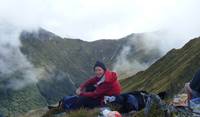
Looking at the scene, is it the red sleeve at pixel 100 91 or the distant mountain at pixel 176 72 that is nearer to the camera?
the red sleeve at pixel 100 91

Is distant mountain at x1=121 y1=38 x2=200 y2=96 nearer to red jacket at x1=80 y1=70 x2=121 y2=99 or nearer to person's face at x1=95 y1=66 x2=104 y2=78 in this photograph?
red jacket at x1=80 y1=70 x2=121 y2=99

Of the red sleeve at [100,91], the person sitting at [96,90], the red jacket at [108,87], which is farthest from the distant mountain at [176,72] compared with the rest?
the red jacket at [108,87]

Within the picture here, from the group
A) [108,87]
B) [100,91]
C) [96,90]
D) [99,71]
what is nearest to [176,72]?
[96,90]

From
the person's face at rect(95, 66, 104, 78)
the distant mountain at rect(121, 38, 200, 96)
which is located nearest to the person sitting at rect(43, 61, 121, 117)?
the person's face at rect(95, 66, 104, 78)

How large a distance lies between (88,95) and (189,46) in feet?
556

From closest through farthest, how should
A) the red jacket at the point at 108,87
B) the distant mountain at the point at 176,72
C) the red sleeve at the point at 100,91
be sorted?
the red jacket at the point at 108,87 → the red sleeve at the point at 100,91 → the distant mountain at the point at 176,72

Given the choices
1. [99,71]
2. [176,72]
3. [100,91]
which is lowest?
[100,91]

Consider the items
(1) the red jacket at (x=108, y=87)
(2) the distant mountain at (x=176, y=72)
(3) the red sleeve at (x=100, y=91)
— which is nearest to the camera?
(1) the red jacket at (x=108, y=87)

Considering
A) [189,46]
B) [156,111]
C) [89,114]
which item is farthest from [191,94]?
[189,46]

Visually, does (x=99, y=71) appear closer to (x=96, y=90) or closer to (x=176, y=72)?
(x=96, y=90)

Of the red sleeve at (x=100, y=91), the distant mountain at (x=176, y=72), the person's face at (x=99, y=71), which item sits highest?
the distant mountain at (x=176, y=72)

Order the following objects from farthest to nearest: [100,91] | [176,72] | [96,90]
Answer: [176,72] < [96,90] < [100,91]

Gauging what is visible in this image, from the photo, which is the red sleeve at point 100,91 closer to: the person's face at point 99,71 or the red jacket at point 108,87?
the red jacket at point 108,87

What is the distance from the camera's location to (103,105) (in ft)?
65.9
